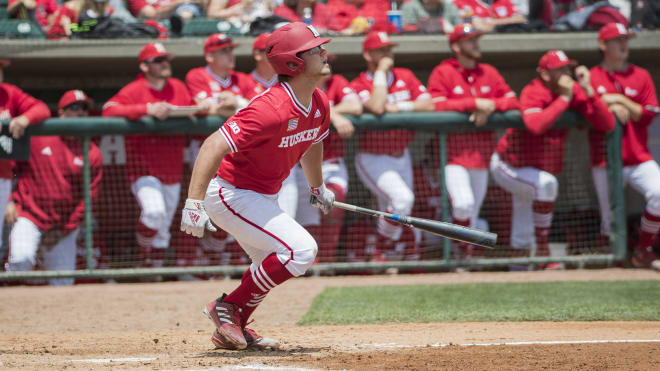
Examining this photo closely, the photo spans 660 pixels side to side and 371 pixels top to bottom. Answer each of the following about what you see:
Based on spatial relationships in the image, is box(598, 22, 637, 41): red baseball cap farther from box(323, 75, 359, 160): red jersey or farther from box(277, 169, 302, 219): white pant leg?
box(277, 169, 302, 219): white pant leg

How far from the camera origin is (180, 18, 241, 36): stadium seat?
8531 mm

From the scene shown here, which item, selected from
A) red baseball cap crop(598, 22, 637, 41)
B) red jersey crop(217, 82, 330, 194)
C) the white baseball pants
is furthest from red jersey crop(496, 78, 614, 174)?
the white baseball pants

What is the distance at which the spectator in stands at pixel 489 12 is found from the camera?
30.6ft

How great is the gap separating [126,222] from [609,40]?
4.72 meters

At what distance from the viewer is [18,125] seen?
6.91 meters

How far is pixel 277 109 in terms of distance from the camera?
4.21m

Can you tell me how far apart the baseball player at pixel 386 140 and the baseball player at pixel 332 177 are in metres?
0.16

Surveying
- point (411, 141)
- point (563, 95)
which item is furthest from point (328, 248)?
point (563, 95)

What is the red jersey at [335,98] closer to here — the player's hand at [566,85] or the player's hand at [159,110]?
the player's hand at [159,110]

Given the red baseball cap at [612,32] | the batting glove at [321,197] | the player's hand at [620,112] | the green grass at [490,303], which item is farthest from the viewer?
the red baseball cap at [612,32]

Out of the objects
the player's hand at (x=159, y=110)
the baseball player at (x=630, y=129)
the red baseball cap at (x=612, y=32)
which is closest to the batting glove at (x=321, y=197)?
the player's hand at (x=159, y=110)

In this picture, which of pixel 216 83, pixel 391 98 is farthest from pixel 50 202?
pixel 391 98

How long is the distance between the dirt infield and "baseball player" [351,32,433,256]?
728mm

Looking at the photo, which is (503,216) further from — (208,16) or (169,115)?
(208,16)
